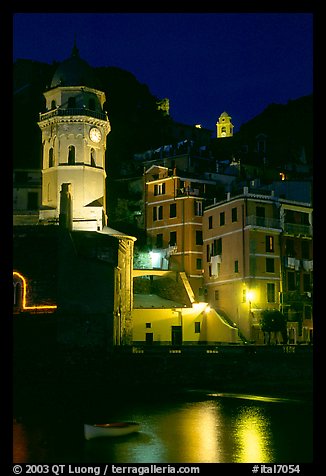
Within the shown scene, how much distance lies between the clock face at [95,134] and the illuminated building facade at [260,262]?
10759 millimetres

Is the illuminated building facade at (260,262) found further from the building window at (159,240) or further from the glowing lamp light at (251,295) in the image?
the building window at (159,240)

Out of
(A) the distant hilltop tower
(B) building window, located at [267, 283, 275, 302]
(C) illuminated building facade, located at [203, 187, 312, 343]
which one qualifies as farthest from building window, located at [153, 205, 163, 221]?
(A) the distant hilltop tower

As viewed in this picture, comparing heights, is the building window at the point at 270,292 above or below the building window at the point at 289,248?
below

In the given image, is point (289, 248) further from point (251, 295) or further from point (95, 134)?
point (95, 134)

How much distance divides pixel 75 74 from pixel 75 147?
221 inches

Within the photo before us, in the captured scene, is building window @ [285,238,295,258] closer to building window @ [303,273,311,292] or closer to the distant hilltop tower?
building window @ [303,273,311,292]

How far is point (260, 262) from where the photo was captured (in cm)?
4862

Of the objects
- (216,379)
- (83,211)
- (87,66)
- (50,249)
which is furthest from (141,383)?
(87,66)

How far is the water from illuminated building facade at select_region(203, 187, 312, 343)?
38.6 ft

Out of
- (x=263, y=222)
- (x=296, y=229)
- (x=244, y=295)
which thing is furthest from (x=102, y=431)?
(x=296, y=229)

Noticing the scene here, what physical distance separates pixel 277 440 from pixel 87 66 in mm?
34210

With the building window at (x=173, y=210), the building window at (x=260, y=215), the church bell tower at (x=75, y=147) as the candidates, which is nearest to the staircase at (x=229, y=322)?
the building window at (x=260, y=215)

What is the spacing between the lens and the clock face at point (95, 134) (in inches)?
1984

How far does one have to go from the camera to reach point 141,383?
38.9m
